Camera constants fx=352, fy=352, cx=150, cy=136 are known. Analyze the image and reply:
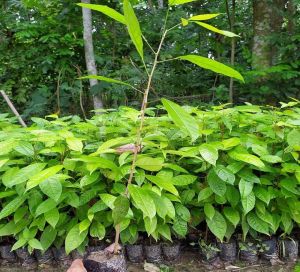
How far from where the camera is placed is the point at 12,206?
1.58 metres

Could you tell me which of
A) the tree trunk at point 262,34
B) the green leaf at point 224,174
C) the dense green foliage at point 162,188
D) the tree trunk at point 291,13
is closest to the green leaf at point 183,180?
the dense green foliage at point 162,188

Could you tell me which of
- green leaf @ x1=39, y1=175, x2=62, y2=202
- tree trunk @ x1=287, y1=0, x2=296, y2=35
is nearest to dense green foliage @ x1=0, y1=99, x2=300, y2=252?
green leaf @ x1=39, y1=175, x2=62, y2=202

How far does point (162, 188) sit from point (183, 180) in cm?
12

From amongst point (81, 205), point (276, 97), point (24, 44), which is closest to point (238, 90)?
point (276, 97)

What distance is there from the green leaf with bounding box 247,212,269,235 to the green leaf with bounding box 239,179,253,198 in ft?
0.62

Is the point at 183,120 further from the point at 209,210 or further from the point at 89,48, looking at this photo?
the point at 89,48

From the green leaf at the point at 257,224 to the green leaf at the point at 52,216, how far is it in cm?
91

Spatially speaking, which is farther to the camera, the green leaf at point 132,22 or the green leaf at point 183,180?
the green leaf at point 183,180

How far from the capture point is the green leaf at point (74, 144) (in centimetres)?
152

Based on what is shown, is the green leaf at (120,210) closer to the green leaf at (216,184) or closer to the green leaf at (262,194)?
the green leaf at (216,184)

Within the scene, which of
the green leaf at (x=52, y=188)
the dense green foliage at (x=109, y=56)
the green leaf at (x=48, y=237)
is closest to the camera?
the green leaf at (x=52, y=188)

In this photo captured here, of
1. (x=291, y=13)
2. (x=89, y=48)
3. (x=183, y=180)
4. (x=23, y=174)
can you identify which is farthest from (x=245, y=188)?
(x=291, y=13)

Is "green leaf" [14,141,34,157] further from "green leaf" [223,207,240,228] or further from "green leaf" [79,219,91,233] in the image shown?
"green leaf" [223,207,240,228]

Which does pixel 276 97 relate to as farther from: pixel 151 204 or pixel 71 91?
pixel 151 204
